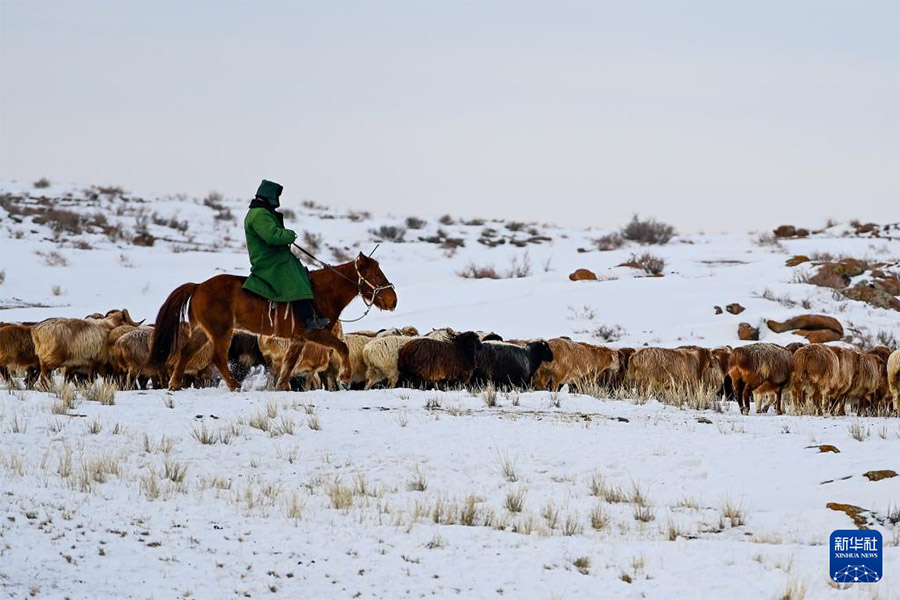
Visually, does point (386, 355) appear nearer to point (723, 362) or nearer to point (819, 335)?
point (723, 362)

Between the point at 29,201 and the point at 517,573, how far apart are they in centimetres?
4272

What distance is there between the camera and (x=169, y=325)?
41.8ft

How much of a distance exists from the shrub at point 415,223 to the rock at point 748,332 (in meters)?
25.9

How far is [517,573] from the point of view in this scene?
6691mm

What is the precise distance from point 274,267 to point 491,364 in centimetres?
443

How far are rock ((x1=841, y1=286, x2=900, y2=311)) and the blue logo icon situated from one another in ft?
69.1

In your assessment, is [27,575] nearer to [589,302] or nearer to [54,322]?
[54,322]

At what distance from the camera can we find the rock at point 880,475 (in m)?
8.33

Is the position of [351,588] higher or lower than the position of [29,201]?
lower

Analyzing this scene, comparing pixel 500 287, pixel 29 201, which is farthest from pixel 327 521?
pixel 29 201

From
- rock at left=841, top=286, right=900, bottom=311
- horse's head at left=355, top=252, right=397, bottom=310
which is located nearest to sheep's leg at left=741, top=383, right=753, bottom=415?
horse's head at left=355, top=252, right=397, bottom=310

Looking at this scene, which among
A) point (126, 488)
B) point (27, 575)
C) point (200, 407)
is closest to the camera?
point (27, 575)

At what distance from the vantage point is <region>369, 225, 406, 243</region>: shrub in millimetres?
44188

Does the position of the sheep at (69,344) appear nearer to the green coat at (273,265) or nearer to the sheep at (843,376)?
the green coat at (273,265)
